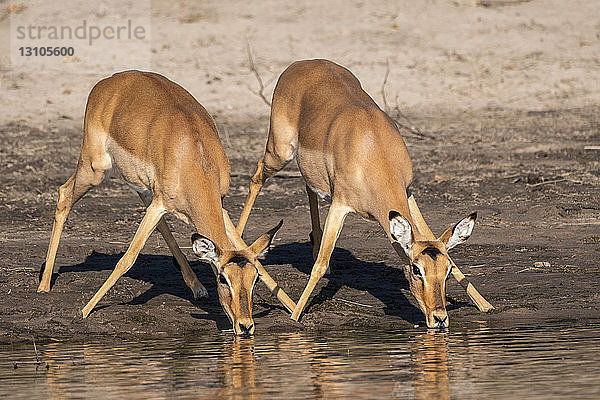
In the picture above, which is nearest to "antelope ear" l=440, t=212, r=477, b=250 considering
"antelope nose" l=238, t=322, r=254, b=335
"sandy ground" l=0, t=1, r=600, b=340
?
"sandy ground" l=0, t=1, r=600, b=340

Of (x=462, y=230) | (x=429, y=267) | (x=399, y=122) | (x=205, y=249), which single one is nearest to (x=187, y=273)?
(x=205, y=249)

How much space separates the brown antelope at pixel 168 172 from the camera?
28.6ft

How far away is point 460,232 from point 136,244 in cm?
276

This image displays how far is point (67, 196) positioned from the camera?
1119 centimetres

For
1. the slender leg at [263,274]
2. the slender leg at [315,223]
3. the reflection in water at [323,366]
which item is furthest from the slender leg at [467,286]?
the slender leg at [315,223]

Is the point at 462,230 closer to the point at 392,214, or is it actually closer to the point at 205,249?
the point at 392,214

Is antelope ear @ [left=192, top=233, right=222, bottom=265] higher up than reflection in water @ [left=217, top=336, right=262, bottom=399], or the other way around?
antelope ear @ [left=192, top=233, right=222, bottom=265]

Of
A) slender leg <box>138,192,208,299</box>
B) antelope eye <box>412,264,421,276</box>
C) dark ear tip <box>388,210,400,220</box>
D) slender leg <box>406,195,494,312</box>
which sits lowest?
slender leg <box>138,192,208,299</box>

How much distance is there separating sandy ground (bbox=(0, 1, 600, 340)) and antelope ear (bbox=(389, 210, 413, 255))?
1.15 metres

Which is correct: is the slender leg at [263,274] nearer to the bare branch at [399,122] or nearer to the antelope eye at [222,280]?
the antelope eye at [222,280]

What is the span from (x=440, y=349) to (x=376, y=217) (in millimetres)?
1509

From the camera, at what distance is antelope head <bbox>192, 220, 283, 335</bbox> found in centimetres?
858

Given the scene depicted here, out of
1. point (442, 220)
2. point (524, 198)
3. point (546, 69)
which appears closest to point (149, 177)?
point (442, 220)

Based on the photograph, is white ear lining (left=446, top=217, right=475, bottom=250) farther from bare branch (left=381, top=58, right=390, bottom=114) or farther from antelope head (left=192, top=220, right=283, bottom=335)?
bare branch (left=381, top=58, right=390, bottom=114)
